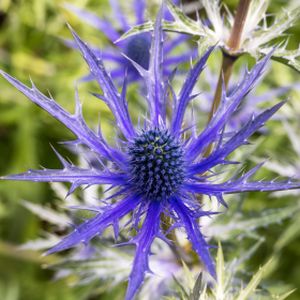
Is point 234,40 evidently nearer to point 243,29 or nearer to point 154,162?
point 243,29

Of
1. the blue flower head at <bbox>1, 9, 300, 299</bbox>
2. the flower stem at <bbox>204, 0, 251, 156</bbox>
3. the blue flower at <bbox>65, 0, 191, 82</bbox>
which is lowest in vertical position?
the blue flower head at <bbox>1, 9, 300, 299</bbox>

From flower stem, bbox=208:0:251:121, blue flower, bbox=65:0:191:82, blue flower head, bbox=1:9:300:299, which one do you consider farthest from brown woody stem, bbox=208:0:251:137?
blue flower, bbox=65:0:191:82

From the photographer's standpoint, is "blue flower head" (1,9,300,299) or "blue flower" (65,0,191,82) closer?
"blue flower head" (1,9,300,299)

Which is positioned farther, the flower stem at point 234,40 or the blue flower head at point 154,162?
the flower stem at point 234,40

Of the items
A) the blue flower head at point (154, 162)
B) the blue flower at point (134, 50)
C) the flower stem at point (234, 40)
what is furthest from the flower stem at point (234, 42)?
the blue flower at point (134, 50)

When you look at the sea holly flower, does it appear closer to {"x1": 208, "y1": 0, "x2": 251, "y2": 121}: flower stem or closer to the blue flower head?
{"x1": 208, "y1": 0, "x2": 251, "y2": 121}: flower stem

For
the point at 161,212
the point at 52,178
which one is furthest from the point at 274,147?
the point at 52,178

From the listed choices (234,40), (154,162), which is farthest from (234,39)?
(154,162)

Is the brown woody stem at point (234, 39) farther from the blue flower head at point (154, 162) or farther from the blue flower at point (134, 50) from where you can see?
the blue flower at point (134, 50)

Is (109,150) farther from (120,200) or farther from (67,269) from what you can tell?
(67,269)
